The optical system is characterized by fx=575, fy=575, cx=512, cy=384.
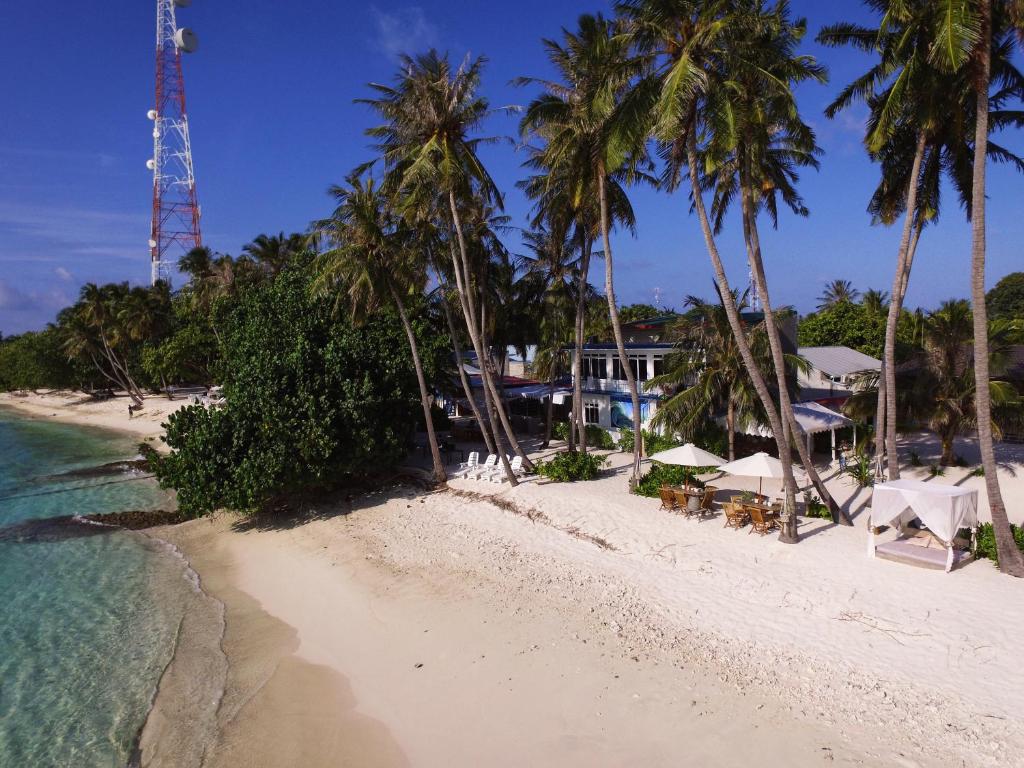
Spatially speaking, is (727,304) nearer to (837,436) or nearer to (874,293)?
(837,436)

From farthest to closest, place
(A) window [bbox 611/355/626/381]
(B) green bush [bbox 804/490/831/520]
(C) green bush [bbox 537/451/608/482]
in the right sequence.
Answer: (A) window [bbox 611/355/626/381], (C) green bush [bbox 537/451/608/482], (B) green bush [bbox 804/490/831/520]

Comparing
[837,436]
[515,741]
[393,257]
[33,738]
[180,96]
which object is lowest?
[33,738]

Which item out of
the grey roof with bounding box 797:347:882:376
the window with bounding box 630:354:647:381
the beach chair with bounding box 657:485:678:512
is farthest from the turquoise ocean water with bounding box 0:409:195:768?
the grey roof with bounding box 797:347:882:376

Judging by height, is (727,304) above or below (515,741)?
above

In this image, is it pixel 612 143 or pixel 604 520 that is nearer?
pixel 612 143

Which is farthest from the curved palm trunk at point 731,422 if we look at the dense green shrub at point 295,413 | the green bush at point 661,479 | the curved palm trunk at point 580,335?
the dense green shrub at point 295,413

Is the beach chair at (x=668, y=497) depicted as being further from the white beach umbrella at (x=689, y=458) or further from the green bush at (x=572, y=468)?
the green bush at (x=572, y=468)

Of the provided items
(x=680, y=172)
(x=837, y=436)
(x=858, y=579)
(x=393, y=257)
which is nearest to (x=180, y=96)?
(x=393, y=257)

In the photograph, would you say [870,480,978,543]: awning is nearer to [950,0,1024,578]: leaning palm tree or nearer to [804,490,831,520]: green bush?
[950,0,1024,578]: leaning palm tree
